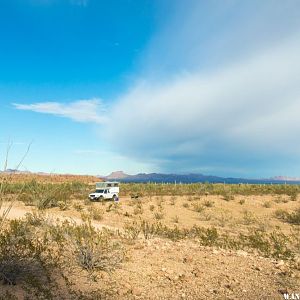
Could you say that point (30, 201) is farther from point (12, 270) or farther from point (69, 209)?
point (12, 270)

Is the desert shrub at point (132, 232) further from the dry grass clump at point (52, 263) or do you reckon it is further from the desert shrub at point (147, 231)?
the dry grass clump at point (52, 263)

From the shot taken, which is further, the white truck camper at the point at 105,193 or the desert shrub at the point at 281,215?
the white truck camper at the point at 105,193

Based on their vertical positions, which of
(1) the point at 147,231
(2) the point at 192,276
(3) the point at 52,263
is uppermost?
(1) the point at 147,231

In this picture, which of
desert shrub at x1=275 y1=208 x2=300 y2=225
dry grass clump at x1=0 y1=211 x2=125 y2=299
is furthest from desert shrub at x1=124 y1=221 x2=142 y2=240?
desert shrub at x1=275 y1=208 x2=300 y2=225

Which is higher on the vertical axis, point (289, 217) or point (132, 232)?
point (289, 217)

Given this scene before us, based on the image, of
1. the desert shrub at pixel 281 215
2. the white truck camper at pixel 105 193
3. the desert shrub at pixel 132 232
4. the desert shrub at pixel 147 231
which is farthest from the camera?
the white truck camper at pixel 105 193

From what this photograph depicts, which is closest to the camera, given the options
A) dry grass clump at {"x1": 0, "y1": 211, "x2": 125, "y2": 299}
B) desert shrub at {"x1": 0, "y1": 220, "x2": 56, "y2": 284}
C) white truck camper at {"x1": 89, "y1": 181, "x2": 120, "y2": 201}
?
dry grass clump at {"x1": 0, "y1": 211, "x2": 125, "y2": 299}

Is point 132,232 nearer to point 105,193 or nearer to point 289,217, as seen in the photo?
point 289,217

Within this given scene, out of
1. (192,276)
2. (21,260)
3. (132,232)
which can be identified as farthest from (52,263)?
(132,232)

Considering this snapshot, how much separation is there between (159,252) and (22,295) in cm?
339

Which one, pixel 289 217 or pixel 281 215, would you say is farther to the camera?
pixel 281 215

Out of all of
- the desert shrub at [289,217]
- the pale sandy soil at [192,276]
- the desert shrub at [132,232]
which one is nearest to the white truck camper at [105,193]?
the desert shrub at [289,217]

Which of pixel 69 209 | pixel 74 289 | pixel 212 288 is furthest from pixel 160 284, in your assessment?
pixel 69 209

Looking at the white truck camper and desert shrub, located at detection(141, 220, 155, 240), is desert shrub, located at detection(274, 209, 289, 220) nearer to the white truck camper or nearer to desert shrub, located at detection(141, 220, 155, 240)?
desert shrub, located at detection(141, 220, 155, 240)
